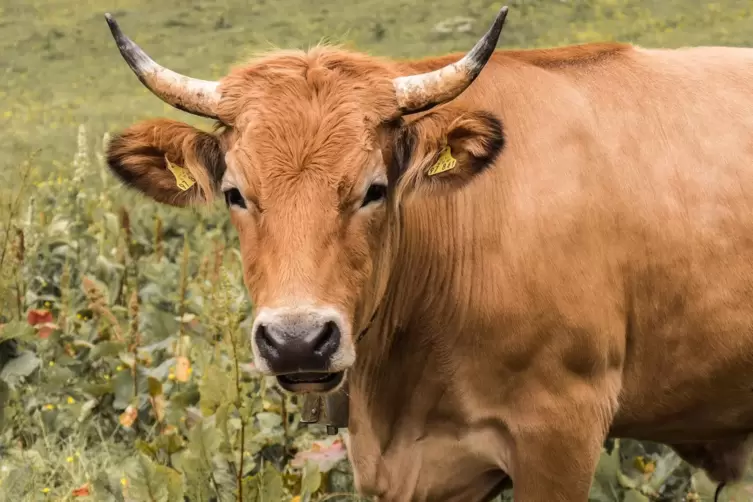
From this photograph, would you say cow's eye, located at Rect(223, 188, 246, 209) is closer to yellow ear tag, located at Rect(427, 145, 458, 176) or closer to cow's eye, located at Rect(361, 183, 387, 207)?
cow's eye, located at Rect(361, 183, 387, 207)

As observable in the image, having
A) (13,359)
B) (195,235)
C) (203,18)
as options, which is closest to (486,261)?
(13,359)

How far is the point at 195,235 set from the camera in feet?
31.2

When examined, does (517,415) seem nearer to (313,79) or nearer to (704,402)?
(704,402)

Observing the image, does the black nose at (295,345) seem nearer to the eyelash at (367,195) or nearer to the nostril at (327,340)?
the nostril at (327,340)

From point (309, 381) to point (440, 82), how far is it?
1214 millimetres

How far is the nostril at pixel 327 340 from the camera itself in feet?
12.6

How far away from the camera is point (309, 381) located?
13.2 feet

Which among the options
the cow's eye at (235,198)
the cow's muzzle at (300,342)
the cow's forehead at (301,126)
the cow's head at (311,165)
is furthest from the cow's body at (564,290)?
the cow's muzzle at (300,342)

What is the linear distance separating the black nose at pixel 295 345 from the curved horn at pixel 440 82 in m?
0.99

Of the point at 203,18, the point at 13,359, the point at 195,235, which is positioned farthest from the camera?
the point at 203,18

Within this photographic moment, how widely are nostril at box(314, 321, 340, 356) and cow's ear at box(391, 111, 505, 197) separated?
2.63 feet

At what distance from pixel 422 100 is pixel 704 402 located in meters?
1.97

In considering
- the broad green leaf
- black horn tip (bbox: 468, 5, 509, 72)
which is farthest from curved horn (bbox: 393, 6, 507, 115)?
the broad green leaf

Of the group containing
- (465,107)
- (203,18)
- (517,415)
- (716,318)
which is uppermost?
(465,107)
